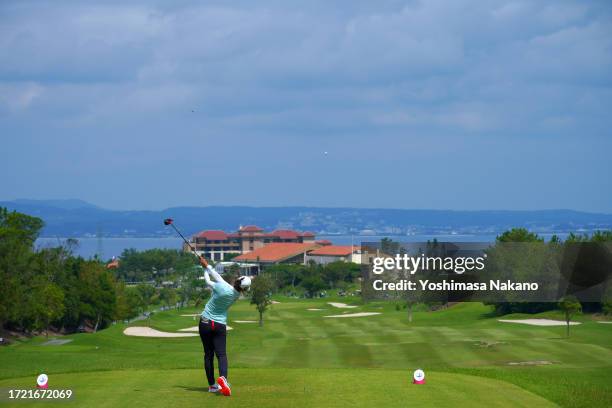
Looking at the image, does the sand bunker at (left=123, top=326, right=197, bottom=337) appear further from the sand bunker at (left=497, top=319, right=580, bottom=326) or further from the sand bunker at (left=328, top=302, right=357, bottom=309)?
the sand bunker at (left=328, top=302, right=357, bottom=309)

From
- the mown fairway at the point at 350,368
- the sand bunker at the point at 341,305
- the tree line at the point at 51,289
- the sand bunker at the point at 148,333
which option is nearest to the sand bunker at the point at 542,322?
the mown fairway at the point at 350,368

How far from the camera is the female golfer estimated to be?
47.5ft

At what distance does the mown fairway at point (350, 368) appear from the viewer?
14.6 m

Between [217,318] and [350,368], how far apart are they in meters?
7.39

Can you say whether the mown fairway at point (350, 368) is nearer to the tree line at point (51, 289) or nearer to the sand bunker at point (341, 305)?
the tree line at point (51, 289)

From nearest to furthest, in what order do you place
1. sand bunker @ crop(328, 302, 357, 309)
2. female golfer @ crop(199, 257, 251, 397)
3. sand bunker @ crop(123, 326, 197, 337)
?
1. female golfer @ crop(199, 257, 251, 397)
2. sand bunker @ crop(123, 326, 197, 337)
3. sand bunker @ crop(328, 302, 357, 309)

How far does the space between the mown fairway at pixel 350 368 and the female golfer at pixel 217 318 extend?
0.49 m

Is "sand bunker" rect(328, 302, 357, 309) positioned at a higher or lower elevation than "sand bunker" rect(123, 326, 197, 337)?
lower

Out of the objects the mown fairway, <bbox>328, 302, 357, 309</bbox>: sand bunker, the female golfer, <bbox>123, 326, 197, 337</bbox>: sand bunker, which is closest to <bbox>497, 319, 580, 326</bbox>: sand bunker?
the mown fairway

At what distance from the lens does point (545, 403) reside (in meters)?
15.0

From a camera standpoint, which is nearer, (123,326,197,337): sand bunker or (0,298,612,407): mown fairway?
(0,298,612,407): mown fairway

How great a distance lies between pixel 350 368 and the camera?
2128cm

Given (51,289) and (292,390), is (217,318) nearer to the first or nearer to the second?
(292,390)

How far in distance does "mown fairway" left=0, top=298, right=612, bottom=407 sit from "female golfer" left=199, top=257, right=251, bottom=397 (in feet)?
1.62
